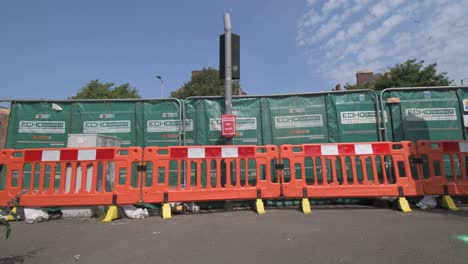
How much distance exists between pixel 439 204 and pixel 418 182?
25.0 inches

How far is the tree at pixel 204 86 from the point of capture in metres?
31.1

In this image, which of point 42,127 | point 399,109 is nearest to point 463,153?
point 399,109

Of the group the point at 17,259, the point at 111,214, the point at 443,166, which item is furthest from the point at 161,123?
the point at 443,166

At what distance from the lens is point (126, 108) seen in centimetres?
689

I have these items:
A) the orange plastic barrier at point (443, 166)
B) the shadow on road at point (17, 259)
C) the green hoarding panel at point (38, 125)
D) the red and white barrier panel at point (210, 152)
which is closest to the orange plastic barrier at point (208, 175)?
the red and white barrier panel at point (210, 152)

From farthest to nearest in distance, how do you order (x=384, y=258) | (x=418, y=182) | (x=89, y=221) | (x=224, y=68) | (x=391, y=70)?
(x=391, y=70) < (x=224, y=68) < (x=418, y=182) < (x=89, y=221) < (x=384, y=258)

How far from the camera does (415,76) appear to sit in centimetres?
2358

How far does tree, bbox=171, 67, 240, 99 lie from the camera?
31.1 m

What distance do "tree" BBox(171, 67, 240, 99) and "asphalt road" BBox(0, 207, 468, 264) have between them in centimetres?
2722

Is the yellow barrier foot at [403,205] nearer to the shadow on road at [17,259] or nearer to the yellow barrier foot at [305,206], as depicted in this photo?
the yellow barrier foot at [305,206]

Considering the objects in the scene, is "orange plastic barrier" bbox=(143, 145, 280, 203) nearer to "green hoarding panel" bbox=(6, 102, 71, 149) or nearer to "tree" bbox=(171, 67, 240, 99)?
"green hoarding panel" bbox=(6, 102, 71, 149)

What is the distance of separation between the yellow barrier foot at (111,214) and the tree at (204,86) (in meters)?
26.6

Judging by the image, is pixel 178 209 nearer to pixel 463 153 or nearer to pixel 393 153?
pixel 393 153

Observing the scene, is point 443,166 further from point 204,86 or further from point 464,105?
point 204,86
